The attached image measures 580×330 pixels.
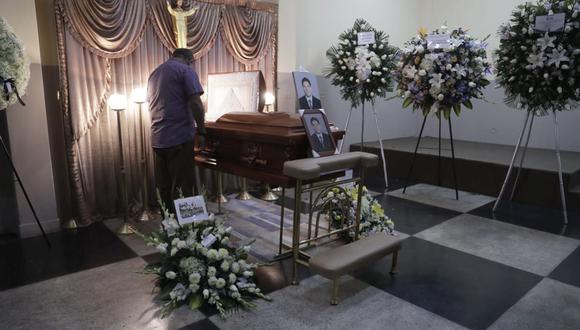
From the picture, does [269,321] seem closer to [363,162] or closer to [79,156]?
[363,162]

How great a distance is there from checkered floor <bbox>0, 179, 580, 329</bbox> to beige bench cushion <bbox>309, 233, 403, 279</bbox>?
0.67ft

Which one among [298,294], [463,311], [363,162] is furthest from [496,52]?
[298,294]

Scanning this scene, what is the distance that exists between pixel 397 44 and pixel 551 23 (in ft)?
10.9

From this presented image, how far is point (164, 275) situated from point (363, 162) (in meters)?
1.40

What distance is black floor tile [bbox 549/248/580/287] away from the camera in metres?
2.62

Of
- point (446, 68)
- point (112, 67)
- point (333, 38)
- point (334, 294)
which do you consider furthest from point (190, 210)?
point (333, 38)

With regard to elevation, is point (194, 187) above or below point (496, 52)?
below

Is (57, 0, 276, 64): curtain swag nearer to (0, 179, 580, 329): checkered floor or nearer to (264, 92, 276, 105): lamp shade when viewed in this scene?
(264, 92, 276, 105): lamp shade

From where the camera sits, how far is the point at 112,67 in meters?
3.59

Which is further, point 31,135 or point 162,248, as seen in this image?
point 31,135

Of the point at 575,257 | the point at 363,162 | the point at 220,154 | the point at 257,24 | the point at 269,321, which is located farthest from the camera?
the point at 257,24

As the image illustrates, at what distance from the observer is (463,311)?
2.23 m

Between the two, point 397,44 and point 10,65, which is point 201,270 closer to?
point 10,65

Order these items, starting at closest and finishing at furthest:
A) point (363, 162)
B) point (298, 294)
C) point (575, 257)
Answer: point (298, 294)
point (363, 162)
point (575, 257)
